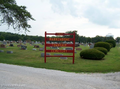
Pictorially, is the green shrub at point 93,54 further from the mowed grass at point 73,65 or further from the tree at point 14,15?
the tree at point 14,15

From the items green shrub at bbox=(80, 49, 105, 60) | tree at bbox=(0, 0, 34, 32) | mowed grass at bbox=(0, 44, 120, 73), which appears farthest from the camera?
tree at bbox=(0, 0, 34, 32)

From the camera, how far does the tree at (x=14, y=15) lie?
769 inches

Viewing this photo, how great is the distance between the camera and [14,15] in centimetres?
2041

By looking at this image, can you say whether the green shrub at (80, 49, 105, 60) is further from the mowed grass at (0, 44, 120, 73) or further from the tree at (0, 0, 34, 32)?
the tree at (0, 0, 34, 32)

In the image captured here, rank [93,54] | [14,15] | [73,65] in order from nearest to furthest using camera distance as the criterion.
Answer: [73,65], [93,54], [14,15]

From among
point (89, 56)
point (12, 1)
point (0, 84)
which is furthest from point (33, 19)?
point (0, 84)

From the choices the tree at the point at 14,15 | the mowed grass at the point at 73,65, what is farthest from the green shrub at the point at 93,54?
the tree at the point at 14,15

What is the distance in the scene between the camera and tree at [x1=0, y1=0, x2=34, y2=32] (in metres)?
19.5

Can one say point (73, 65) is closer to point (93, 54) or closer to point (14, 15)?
point (93, 54)

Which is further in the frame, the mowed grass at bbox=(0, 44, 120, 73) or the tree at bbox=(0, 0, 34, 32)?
→ the tree at bbox=(0, 0, 34, 32)

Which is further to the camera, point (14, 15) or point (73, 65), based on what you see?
point (14, 15)

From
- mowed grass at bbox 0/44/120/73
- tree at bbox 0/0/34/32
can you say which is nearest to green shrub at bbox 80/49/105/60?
mowed grass at bbox 0/44/120/73

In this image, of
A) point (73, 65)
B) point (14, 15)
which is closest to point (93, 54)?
point (73, 65)

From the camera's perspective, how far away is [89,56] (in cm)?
1491
